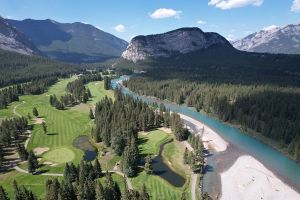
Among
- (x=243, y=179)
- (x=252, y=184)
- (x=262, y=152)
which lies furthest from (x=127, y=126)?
(x=262, y=152)

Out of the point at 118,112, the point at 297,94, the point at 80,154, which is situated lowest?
the point at 80,154

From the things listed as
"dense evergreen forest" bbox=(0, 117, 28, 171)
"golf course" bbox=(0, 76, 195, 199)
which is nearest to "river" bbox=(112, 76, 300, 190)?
"golf course" bbox=(0, 76, 195, 199)

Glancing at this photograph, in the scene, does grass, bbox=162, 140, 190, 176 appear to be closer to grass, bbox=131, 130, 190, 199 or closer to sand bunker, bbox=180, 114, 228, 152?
grass, bbox=131, 130, 190, 199

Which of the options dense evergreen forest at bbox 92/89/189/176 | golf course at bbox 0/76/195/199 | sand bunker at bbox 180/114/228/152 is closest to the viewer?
golf course at bbox 0/76/195/199

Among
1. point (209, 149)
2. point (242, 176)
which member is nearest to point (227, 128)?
point (209, 149)

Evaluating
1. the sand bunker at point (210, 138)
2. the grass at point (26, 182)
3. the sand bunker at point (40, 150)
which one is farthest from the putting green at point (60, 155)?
the sand bunker at point (210, 138)

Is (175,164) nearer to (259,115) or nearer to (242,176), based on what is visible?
(242,176)
